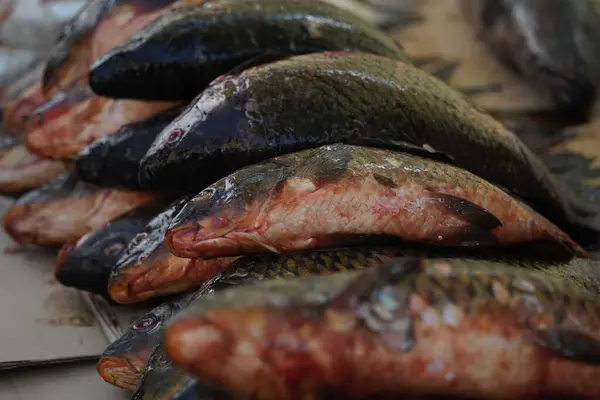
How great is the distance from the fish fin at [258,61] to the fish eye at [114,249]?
54 cm

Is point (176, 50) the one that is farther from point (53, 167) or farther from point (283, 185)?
point (53, 167)

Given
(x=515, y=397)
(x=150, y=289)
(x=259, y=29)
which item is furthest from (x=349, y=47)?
(x=515, y=397)

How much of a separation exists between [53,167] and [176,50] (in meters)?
1.04

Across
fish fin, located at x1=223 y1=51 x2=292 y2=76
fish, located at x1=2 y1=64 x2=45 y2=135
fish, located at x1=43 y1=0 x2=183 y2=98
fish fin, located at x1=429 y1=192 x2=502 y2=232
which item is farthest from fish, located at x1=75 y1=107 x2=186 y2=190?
fish, located at x1=2 y1=64 x2=45 y2=135

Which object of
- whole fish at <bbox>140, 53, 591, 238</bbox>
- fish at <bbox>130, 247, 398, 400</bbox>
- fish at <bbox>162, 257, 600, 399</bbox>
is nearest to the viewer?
fish at <bbox>162, 257, 600, 399</bbox>

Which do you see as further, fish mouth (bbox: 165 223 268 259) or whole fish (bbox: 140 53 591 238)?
whole fish (bbox: 140 53 591 238)

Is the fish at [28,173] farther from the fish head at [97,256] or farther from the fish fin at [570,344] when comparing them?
the fish fin at [570,344]

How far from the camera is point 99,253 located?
1.89 meters

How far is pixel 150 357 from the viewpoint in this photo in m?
1.36

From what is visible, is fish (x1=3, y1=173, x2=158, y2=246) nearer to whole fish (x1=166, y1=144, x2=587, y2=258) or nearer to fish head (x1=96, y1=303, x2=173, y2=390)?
fish head (x1=96, y1=303, x2=173, y2=390)

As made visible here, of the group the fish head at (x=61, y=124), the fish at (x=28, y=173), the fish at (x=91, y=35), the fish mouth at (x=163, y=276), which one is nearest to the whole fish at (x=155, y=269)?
the fish mouth at (x=163, y=276)

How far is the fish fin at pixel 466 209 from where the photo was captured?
136cm

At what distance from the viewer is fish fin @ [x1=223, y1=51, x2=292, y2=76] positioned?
5.54ft

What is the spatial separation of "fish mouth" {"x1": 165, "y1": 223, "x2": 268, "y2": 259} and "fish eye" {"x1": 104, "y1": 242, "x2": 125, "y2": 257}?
0.59 meters
